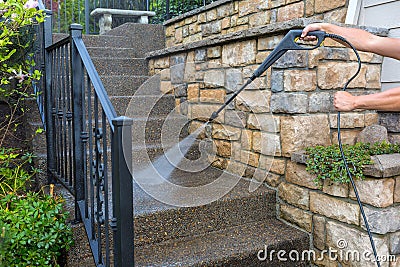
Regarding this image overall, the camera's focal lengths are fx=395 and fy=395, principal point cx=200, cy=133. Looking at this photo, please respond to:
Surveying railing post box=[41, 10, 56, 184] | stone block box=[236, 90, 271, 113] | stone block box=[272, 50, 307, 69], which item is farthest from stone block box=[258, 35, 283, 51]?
railing post box=[41, 10, 56, 184]

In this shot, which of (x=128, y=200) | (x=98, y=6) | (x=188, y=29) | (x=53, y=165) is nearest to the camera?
(x=128, y=200)

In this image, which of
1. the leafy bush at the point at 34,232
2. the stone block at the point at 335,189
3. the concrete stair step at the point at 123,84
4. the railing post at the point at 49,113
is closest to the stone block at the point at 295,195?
the stone block at the point at 335,189

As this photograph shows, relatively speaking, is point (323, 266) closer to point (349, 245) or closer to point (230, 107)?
point (349, 245)

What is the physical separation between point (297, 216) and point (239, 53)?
1.22m

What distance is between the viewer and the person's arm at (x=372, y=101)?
171 centimetres

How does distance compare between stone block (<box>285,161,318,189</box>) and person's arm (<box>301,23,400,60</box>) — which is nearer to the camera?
person's arm (<box>301,23,400,60</box>)

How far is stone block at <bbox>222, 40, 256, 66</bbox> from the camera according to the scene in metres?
2.76

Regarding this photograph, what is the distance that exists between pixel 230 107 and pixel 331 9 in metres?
1.00

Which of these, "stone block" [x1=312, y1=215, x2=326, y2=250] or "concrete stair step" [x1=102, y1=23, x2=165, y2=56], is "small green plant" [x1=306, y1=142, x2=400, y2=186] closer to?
"stone block" [x1=312, y1=215, x2=326, y2=250]

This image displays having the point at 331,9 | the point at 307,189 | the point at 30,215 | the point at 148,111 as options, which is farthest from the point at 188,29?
the point at 30,215

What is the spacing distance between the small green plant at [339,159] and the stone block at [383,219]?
0.19 meters

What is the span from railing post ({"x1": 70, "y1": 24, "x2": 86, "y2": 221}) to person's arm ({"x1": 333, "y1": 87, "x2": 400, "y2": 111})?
133 cm

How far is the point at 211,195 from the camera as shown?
2547 millimetres

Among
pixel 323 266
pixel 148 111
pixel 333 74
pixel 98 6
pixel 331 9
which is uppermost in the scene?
pixel 98 6
